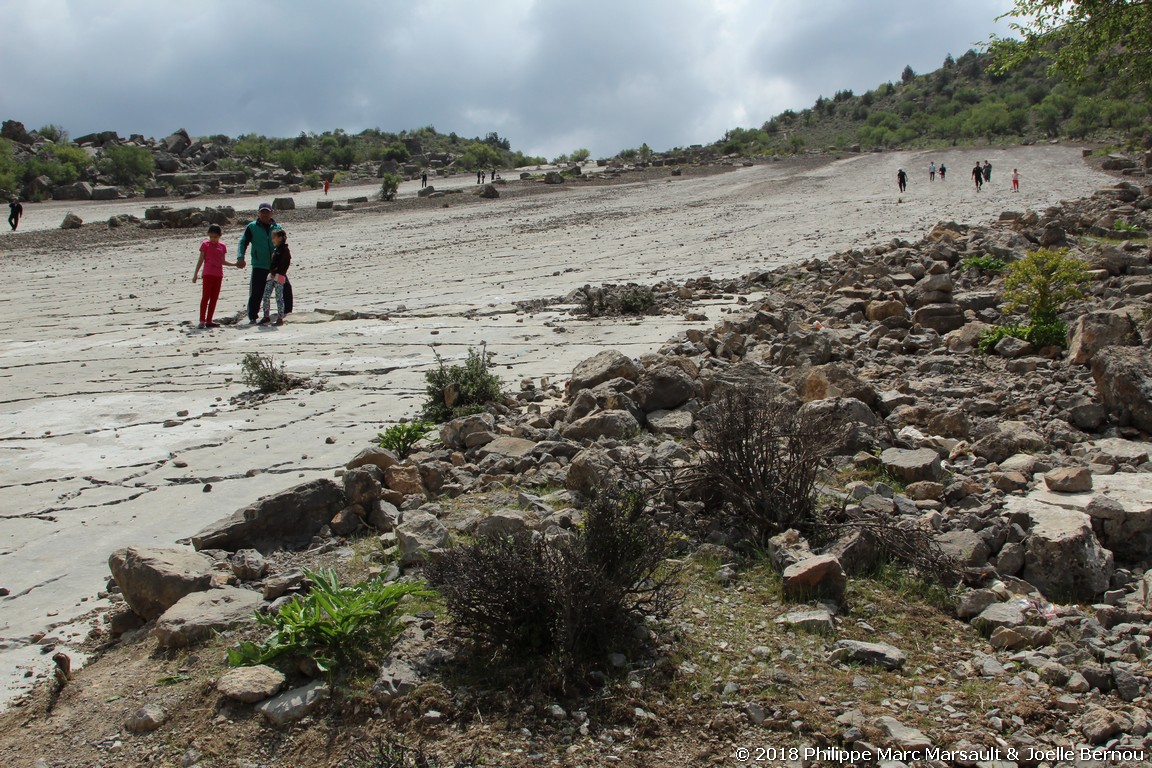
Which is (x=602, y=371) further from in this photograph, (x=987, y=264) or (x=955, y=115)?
(x=955, y=115)

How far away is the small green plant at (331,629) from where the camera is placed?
3.16 meters

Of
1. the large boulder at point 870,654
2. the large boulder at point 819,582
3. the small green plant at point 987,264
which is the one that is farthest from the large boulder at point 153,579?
the small green plant at point 987,264

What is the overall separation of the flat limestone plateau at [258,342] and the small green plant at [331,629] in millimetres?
991

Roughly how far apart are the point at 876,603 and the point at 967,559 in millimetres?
513

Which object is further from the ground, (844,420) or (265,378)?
(844,420)

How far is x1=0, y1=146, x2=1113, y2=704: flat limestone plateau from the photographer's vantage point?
16.6ft

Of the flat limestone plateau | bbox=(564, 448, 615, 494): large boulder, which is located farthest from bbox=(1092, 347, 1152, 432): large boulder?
the flat limestone plateau

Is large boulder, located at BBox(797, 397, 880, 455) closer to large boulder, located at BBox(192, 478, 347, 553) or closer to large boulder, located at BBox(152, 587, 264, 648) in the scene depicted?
large boulder, located at BBox(192, 478, 347, 553)

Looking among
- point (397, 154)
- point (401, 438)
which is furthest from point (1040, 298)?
point (397, 154)

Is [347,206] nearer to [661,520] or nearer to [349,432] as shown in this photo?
[349,432]

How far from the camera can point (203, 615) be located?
3.52 meters

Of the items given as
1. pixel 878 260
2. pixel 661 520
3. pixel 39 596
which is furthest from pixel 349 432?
pixel 878 260

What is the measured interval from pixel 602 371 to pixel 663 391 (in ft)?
2.29

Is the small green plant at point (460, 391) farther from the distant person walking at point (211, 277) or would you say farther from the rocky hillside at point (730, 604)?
the distant person walking at point (211, 277)
